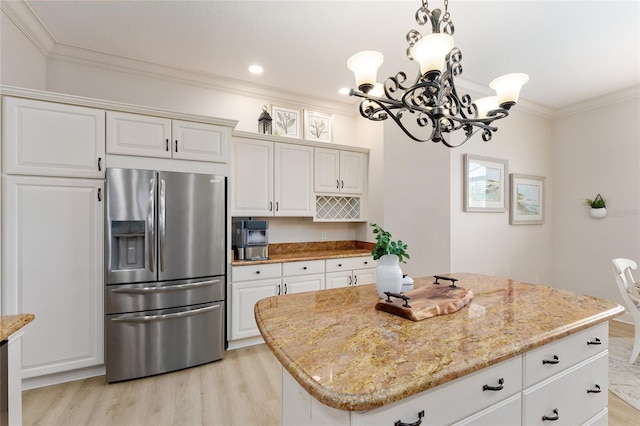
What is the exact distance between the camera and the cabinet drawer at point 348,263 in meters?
3.49

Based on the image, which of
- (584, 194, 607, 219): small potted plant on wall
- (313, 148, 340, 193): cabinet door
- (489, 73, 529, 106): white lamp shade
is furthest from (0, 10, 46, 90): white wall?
(584, 194, 607, 219): small potted plant on wall

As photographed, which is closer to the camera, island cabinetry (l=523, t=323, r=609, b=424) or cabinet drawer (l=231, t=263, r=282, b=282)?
island cabinetry (l=523, t=323, r=609, b=424)

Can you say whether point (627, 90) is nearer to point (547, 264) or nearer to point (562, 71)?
point (562, 71)

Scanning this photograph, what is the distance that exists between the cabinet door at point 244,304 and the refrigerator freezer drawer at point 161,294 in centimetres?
21

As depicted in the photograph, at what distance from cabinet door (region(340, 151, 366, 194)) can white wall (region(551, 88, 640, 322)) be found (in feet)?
10.0

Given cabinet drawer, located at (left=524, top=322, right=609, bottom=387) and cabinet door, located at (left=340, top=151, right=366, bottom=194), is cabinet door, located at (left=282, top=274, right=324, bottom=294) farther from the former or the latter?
cabinet drawer, located at (left=524, top=322, right=609, bottom=387)

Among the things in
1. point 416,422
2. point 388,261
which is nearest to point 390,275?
point 388,261

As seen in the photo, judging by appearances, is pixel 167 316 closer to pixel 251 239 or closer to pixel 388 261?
pixel 251 239

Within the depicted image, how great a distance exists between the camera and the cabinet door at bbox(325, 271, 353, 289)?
3.47 metres

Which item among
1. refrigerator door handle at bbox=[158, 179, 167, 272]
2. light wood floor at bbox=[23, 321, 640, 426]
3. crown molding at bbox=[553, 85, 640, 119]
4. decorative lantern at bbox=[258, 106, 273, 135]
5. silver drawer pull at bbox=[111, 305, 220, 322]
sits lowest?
light wood floor at bbox=[23, 321, 640, 426]

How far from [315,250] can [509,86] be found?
9.32ft

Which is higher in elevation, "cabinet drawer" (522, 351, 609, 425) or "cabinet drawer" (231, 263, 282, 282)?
"cabinet drawer" (231, 263, 282, 282)

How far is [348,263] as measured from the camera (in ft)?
11.8

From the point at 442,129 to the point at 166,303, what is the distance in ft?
8.43
